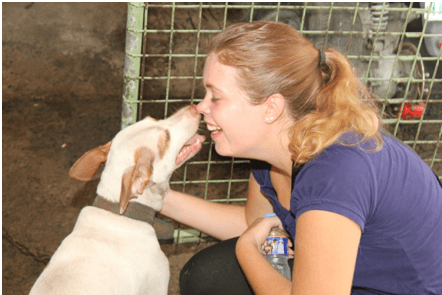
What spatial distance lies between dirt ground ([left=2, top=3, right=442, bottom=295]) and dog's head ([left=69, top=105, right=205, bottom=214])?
1.15 metres

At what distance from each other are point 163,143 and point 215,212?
49cm

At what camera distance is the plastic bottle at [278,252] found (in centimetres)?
205

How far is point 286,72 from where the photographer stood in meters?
1.72

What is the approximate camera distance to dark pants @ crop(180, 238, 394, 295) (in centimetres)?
224

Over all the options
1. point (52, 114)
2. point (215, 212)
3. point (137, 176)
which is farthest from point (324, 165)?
point (52, 114)

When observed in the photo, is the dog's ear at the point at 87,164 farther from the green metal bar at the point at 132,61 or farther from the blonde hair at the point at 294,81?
the blonde hair at the point at 294,81

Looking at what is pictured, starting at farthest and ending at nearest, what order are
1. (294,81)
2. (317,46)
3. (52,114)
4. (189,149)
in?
(52,114)
(317,46)
(189,149)
(294,81)

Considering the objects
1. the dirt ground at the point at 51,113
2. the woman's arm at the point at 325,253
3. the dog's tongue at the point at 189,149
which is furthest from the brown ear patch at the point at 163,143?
the dirt ground at the point at 51,113

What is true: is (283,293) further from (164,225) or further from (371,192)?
(164,225)

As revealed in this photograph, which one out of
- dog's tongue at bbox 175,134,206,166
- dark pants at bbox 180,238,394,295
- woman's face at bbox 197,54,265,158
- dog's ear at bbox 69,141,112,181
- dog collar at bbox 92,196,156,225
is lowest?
dark pants at bbox 180,238,394,295

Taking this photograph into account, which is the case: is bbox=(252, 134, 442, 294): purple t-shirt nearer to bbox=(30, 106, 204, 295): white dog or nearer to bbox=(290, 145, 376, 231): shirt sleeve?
bbox=(290, 145, 376, 231): shirt sleeve

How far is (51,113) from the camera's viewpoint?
4.63 m

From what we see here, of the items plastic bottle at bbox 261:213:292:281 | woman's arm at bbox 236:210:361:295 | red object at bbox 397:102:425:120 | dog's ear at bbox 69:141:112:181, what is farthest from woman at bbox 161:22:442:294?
red object at bbox 397:102:425:120

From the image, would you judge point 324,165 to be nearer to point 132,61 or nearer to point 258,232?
point 258,232
